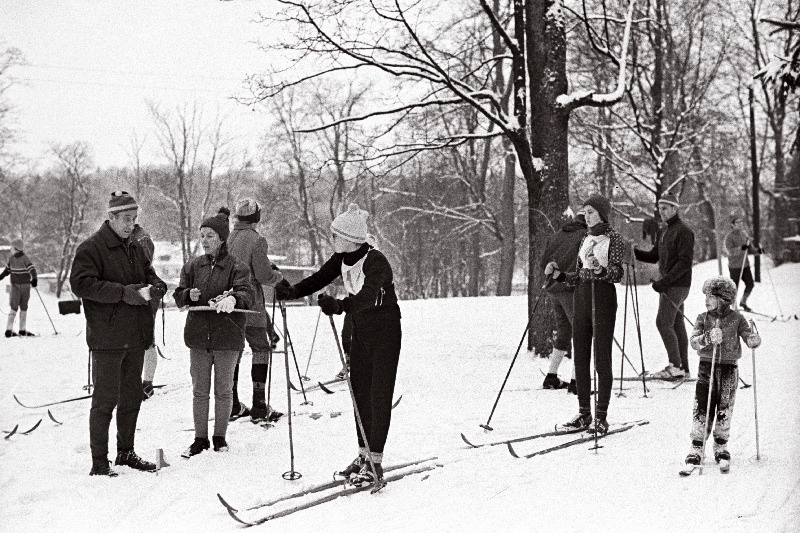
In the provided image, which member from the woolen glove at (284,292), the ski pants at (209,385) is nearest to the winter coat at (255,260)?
the ski pants at (209,385)

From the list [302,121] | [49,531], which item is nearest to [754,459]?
[49,531]

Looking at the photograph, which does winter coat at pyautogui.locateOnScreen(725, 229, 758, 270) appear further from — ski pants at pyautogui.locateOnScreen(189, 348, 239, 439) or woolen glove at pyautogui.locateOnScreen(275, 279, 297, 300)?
woolen glove at pyautogui.locateOnScreen(275, 279, 297, 300)

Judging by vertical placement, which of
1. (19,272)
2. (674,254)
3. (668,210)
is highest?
(668,210)

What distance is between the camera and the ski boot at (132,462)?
4.48m

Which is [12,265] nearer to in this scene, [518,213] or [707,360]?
[707,360]

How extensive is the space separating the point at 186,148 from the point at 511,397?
28291mm

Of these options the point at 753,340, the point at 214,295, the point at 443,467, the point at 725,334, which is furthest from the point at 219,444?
the point at 753,340

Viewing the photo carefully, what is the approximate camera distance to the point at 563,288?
22.5 feet

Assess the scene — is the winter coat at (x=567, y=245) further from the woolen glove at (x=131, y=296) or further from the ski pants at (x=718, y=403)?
the woolen glove at (x=131, y=296)

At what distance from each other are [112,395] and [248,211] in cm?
210

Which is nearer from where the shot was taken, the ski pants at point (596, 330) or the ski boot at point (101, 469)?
the ski boot at point (101, 469)

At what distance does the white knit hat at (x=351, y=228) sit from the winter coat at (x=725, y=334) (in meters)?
2.17

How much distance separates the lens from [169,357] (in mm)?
9703

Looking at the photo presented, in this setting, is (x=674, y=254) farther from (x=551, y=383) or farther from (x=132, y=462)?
(x=132, y=462)
